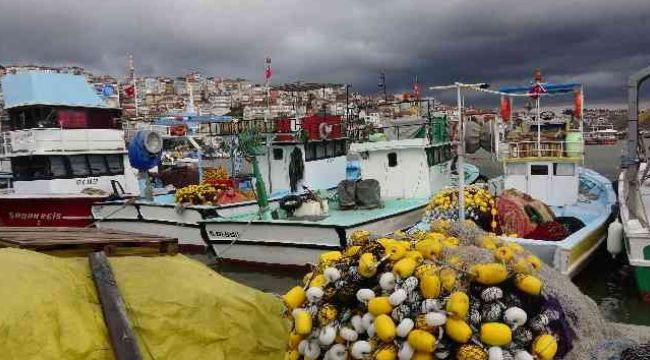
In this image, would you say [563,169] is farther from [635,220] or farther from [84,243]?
[84,243]

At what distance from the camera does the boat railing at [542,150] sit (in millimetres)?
12570

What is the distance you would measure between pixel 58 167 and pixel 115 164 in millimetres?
1955

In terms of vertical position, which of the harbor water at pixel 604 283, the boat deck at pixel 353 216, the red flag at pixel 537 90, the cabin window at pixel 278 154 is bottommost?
the harbor water at pixel 604 283

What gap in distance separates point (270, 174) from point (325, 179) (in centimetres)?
189

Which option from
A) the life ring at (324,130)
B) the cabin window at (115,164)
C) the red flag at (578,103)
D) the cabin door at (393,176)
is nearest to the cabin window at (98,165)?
the cabin window at (115,164)

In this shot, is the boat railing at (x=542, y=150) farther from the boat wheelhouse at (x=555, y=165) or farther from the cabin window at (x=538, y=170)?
the cabin window at (x=538, y=170)

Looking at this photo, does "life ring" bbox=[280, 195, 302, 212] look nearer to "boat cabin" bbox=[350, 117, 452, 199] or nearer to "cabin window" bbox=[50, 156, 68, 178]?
"boat cabin" bbox=[350, 117, 452, 199]

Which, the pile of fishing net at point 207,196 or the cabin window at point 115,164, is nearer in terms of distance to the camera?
the pile of fishing net at point 207,196

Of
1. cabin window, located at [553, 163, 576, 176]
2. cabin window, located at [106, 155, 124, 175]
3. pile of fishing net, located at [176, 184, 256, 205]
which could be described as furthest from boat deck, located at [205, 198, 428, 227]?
cabin window, located at [106, 155, 124, 175]

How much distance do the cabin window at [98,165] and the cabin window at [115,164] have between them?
16 centimetres

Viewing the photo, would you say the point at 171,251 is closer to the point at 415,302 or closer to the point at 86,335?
the point at 86,335

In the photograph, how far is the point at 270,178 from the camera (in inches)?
677

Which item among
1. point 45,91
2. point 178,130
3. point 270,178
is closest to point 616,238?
point 270,178

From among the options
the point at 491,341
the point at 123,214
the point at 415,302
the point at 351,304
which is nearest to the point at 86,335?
the point at 351,304
